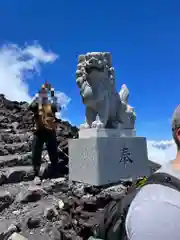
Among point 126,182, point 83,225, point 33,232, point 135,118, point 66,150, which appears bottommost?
point 33,232

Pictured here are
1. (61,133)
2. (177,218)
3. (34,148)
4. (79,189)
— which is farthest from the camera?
(61,133)

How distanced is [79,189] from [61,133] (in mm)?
4577

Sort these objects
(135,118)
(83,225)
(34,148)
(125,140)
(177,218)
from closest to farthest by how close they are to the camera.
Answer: (177,218), (83,225), (125,140), (135,118), (34,148)

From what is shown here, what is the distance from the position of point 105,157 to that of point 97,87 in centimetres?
150

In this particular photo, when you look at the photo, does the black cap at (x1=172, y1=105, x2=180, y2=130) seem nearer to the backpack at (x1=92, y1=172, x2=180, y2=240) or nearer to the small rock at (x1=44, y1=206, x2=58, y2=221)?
the backpack at (x1=92, y1=172, x2=180, y2=240)

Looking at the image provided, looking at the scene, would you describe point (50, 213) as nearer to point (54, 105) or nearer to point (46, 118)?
point (46, 118)

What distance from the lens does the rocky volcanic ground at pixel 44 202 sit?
4305 millimetres

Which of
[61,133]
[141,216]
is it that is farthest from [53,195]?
[141,216]

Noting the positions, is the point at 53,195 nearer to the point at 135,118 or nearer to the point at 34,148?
the point at 34,148

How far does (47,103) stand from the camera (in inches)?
279

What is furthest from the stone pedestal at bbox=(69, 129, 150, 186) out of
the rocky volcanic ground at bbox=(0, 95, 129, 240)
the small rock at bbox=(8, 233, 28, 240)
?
the small rock at bbox=(8, 233, 28, 240)

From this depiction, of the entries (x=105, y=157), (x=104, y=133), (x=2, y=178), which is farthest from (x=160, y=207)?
(x=2, y=178)

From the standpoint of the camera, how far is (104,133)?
6105mm

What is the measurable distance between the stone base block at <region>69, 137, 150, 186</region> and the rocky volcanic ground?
27 cm
